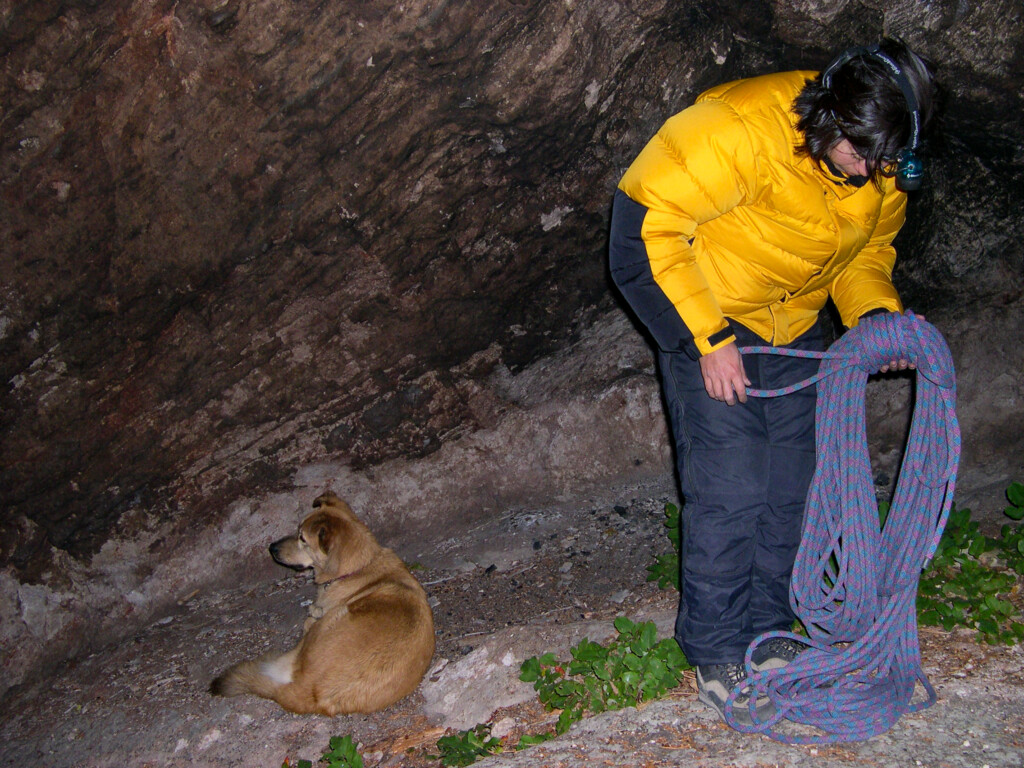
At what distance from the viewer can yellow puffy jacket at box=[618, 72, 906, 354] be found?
2.39 metres

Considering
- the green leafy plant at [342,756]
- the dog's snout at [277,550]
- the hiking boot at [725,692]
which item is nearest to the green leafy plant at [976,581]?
the hiking boot at [725,692]

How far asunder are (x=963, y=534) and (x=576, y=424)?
2.34m

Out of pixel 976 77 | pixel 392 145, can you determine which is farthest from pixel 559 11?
pixel 976 77

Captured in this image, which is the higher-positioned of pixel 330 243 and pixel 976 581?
pixel 330 243

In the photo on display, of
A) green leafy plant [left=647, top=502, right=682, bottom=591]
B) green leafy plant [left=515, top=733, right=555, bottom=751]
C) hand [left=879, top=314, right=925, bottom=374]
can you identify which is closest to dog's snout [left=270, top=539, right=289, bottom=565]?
green leafy plant [left=515, top=733, right=555, bottom=751]

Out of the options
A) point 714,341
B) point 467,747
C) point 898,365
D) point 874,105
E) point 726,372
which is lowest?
point 467,747

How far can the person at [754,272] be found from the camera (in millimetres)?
2291

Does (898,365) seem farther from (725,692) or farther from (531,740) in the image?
(531,740)

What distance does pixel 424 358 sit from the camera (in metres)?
4.70

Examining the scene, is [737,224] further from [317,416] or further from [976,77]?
[317,416]

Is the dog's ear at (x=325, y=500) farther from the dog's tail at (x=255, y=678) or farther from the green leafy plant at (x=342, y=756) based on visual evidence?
the green leafy plant at (x=342, y=756)

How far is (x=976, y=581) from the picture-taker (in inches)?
128

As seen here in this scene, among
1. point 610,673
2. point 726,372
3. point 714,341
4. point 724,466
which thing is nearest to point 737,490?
point 724,466

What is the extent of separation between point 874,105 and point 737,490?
131cm
